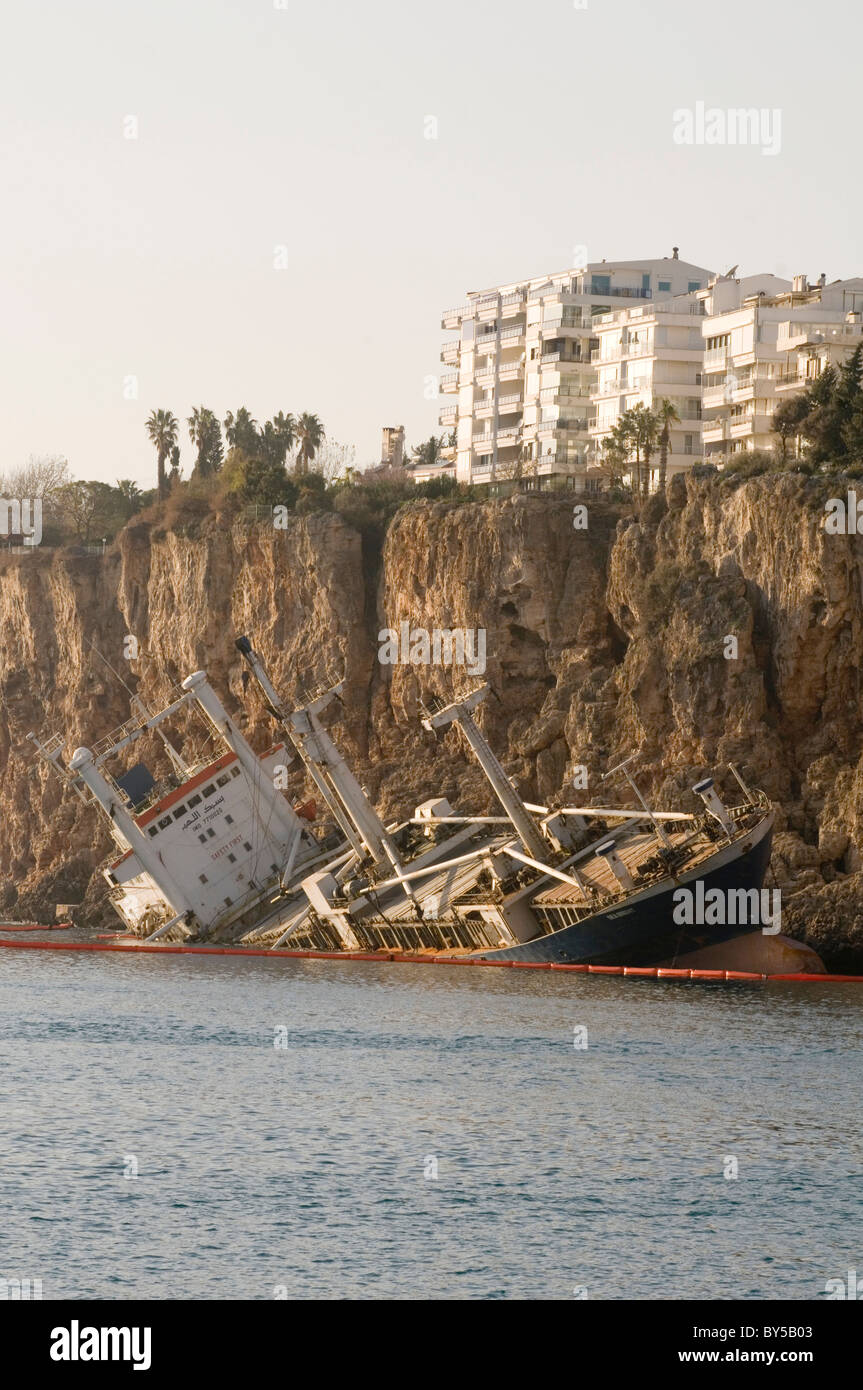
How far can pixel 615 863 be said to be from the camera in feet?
231

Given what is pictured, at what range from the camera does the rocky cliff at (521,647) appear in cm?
8244

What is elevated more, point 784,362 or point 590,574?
point 784,362

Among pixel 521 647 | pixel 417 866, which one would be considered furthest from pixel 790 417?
pixel 417 866

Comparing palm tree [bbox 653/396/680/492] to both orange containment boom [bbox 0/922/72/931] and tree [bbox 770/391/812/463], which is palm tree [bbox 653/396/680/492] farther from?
orange containment boom [bbox 0/922/72/931]

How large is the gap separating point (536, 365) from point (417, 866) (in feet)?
172

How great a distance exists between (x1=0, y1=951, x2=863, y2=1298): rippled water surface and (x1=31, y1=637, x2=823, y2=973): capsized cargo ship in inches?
243

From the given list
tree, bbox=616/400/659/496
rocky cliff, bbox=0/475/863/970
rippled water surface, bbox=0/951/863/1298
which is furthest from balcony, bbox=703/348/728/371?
rippled water surface, bbox=0/951/863/1298

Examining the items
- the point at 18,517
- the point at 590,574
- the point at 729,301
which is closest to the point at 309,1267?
the point at 590,574

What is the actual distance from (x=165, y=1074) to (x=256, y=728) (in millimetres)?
57910

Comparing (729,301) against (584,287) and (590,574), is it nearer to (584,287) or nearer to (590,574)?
(584,287)

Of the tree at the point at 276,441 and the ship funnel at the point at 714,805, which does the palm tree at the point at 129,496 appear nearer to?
the tree at the point at 276,441

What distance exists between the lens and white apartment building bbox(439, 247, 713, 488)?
125 metres
